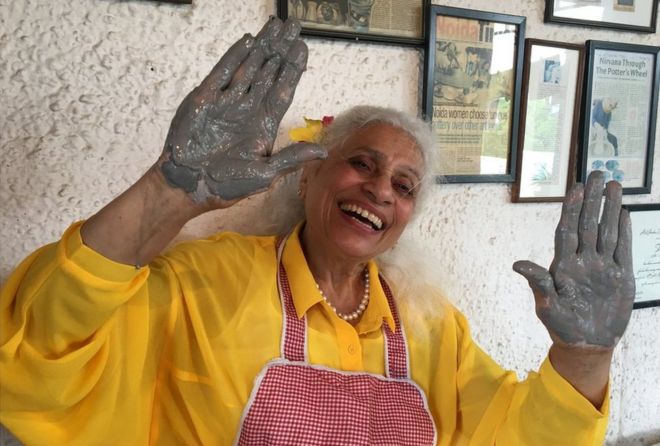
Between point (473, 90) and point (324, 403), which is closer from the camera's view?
point (324, 403)

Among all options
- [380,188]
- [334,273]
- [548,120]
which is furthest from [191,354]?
[548,120]

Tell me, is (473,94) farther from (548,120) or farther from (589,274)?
(589,274)

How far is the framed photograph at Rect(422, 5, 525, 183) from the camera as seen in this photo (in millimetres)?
1122

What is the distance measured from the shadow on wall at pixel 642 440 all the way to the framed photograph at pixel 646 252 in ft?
1.23

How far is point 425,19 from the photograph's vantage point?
109cm

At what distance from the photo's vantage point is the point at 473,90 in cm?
118

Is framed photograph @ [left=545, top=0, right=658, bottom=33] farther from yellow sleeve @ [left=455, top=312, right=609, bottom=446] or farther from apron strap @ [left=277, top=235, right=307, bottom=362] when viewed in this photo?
apron strap @ [left=277, top=235, right=307, bottom=362]

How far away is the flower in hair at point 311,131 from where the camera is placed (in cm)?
97

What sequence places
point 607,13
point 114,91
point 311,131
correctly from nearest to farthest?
point 114,91
point 311,131
point 607,13

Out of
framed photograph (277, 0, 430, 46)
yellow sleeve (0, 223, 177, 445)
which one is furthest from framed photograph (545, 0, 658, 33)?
yellow sleeve (0, 223, 177, 445)

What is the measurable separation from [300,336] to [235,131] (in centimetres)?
37

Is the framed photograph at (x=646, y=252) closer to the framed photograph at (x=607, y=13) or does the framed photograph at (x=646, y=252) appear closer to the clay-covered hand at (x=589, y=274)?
the framed photograph at (x=607, y=13)

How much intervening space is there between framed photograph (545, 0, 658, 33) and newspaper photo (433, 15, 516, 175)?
0.44 feet

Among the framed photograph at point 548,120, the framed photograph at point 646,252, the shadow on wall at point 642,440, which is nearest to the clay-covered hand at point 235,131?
the framed photograph at point 548,120
